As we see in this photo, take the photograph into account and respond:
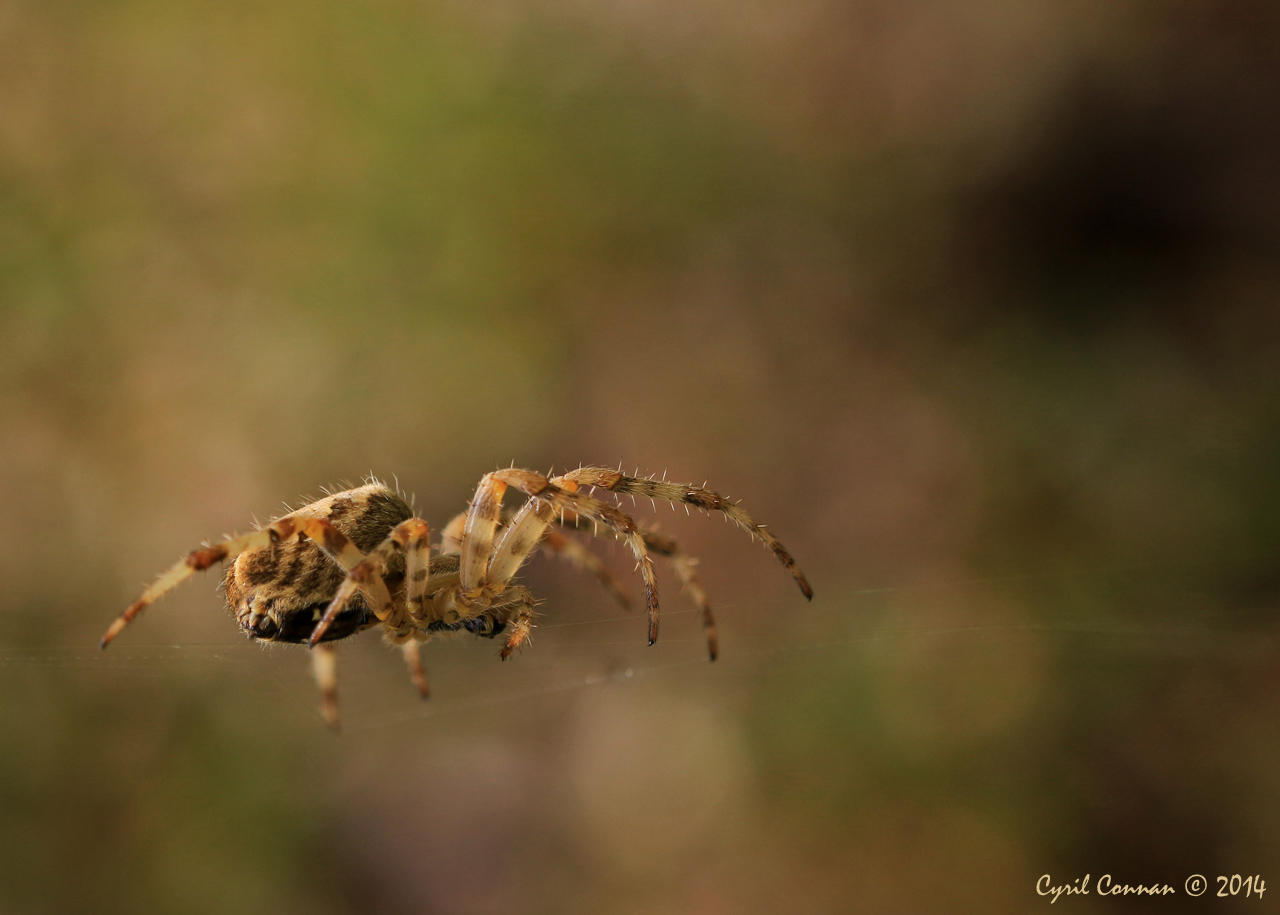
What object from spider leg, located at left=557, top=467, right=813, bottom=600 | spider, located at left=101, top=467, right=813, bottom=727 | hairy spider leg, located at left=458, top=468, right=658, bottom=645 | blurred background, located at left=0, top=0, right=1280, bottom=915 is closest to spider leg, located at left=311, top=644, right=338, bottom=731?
spider, located at left=101, top=467, right=813, bottom=727

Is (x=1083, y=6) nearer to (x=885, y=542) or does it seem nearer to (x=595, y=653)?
(x=885, y=542)

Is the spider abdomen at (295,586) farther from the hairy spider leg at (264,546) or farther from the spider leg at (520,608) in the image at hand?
the spider leg at (520,608)

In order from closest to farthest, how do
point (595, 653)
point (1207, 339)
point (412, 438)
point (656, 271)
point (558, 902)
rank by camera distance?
point (595, 653) → point (558, 902) → point (1207, 339) → point (412, 438) → point (656, 271)

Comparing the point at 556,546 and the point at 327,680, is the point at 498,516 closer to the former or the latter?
the point at 556,546

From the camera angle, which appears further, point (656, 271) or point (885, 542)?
point (656, 271)

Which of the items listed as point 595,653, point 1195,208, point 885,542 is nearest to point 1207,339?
point 1195,208

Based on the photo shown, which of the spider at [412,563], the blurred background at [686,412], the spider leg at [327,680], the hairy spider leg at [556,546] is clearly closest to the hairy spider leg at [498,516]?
the spider at [412,563]

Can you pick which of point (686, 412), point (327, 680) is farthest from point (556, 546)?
point (686, 412)

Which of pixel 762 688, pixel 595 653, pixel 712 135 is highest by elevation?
pixel 712 135
